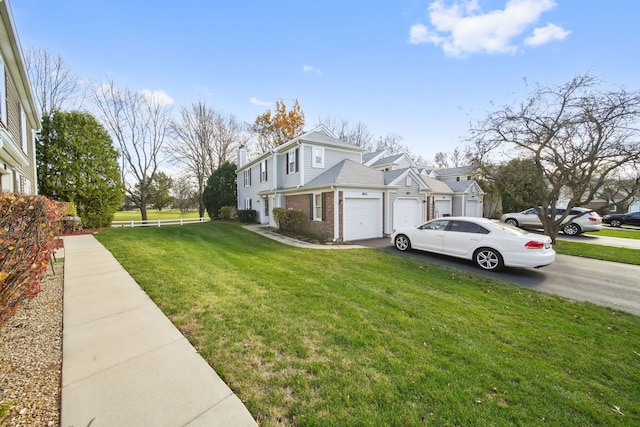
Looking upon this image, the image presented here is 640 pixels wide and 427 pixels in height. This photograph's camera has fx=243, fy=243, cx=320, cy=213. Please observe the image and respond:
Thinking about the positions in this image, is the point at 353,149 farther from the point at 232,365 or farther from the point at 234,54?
the point at 232,365

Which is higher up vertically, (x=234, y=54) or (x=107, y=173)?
(x=234, y=54)

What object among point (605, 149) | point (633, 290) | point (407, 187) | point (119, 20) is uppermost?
point (119, 20)

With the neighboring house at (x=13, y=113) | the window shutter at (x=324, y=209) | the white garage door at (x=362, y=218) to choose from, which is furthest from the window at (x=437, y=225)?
the neighboring house at (x=13, y=113)

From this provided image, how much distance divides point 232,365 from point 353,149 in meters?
14.9

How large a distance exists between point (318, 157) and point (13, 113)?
475 inches

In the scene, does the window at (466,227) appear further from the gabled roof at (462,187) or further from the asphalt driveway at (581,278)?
the gabled roof at (462,187)

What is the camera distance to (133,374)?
2.58 meters

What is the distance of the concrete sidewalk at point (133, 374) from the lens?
6.85ft

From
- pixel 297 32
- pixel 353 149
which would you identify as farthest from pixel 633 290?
pixel 297 32

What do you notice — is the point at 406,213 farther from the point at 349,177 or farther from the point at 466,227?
the point at 466,227

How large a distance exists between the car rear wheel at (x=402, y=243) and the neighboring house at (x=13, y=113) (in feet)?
38.4

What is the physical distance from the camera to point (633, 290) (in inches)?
230

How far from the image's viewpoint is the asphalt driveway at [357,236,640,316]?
5434mm

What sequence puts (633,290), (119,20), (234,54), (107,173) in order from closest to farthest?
(633,290)
(119,20)
(234,54)
(107,173)
